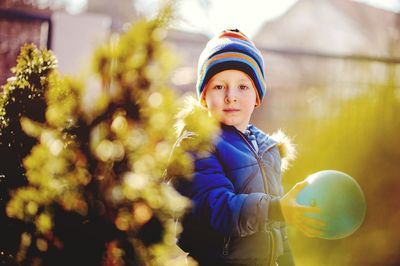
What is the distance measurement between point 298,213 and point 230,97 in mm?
725

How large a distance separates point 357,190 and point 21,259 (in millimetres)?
1396

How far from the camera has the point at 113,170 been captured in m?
1.40

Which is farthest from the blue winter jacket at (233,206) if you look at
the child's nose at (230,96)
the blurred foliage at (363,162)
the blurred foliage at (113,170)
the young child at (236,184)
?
the blurred foliage at (363,162)

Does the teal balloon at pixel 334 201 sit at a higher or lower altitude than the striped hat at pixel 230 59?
lower

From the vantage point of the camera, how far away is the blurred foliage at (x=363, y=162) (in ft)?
16.5

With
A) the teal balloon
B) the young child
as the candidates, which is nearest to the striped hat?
the young child

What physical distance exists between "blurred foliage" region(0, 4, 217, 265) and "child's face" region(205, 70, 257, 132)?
87cm

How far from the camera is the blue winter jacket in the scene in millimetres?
1922

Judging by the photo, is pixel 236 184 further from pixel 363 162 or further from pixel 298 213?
pixel 363 162

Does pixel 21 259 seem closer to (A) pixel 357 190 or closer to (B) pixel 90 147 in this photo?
(B) pixel 90 147

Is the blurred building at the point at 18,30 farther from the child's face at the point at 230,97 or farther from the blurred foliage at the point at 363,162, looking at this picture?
the blurred foliage at the point at 363,162

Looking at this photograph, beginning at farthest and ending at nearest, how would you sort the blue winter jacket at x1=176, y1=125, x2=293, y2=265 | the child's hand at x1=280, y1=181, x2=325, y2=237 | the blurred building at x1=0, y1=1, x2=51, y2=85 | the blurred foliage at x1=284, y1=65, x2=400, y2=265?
the blurred foliage at x1=284, y1=65, x2=400, y2=265, the blurred building at x1=0, y1=1, x2=51, y2=85, the blue winter jacket at x1=176, y1=125, x2=293, y2=265, the child's hand at x1=280, y1=181, x2=325, y2=237

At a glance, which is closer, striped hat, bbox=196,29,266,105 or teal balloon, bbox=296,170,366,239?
teal balloon, bbox=296,170,366,239

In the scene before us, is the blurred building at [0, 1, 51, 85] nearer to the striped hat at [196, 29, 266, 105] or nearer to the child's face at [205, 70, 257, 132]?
the striped hat at [196, 29, 266, 105]
